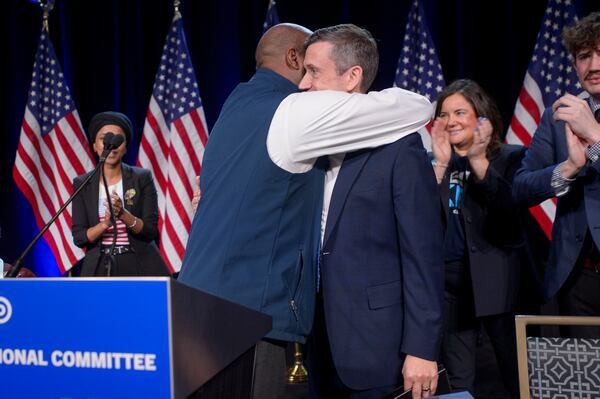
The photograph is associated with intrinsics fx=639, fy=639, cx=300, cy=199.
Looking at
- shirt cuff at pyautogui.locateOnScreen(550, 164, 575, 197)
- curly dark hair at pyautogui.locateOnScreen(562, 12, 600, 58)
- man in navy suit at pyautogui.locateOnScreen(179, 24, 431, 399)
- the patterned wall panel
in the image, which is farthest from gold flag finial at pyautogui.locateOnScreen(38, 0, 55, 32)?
the patterned wall panel

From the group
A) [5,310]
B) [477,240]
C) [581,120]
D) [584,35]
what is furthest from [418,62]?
[5,310]

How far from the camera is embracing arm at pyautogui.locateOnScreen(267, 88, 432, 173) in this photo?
1547 millimetres

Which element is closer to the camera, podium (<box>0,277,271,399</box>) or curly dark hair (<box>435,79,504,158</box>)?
podium (<box>0,277,271,399</box>)

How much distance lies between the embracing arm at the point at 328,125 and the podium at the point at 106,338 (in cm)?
69

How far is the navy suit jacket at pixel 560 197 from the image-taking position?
215 centimetres

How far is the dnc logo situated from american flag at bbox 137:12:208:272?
423 centimetres

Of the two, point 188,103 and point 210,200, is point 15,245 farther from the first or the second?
point 210,200

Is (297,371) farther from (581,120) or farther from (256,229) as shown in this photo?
(256,229)

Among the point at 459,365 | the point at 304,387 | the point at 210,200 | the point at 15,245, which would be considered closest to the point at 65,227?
the point at 15,245

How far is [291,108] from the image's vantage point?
1.58 meters

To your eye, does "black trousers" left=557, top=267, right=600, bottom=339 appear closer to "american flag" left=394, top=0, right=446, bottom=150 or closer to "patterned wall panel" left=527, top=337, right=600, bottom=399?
"patterned wall panel" left=527, top=337, right=600, bottom=399

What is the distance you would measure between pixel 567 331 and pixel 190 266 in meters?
1.38

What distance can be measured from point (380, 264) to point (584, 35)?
119 cm

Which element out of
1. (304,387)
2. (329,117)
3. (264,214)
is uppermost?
(329,117)
